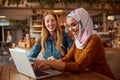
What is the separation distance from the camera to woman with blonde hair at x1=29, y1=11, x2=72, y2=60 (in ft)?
8.71

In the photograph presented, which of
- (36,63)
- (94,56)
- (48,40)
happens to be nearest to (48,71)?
(36,63)

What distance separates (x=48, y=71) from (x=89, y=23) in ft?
1.85

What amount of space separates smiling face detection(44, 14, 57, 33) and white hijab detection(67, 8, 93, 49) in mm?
851

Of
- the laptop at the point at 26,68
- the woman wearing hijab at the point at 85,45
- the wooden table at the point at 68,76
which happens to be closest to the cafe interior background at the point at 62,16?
the woman wearing hijab at the point at 85,45

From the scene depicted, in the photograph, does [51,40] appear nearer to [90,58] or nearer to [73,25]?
[73,25]

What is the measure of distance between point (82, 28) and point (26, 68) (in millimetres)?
596

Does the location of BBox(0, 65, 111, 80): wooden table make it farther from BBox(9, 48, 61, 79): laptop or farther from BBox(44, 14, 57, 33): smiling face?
BBox(44, 14, 57, 33): smiling face

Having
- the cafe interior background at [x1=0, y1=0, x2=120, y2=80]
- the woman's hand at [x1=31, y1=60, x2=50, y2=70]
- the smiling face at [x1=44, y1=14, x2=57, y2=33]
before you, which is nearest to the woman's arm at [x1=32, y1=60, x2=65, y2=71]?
the woman's hand at [x1=31, y1=60, x2=50, y2=70]

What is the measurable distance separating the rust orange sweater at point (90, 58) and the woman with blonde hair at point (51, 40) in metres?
0.72

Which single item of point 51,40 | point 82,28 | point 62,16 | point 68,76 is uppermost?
point 62,16

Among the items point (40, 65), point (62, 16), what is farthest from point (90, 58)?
point (62, 16)

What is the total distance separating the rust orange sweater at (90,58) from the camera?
1.61 meters

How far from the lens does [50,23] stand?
2.64 m

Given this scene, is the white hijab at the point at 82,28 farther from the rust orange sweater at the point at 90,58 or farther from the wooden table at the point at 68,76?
the wooden table at the point at 68,76
